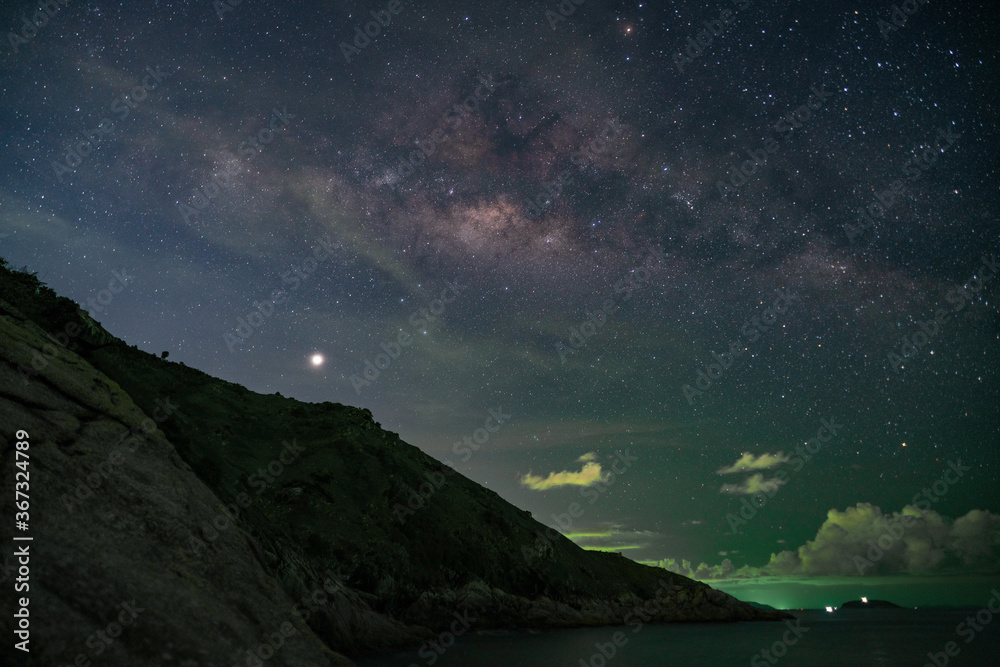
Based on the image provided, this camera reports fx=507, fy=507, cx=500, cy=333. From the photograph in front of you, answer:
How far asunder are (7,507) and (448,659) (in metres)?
17.9

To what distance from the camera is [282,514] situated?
105 ft

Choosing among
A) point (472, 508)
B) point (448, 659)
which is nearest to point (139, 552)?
point (448, 659)

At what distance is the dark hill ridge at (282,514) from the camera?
12.2m

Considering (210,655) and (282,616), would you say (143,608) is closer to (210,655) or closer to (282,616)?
(210,655)

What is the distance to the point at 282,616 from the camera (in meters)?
13.3

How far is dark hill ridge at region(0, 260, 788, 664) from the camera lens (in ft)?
40.1
